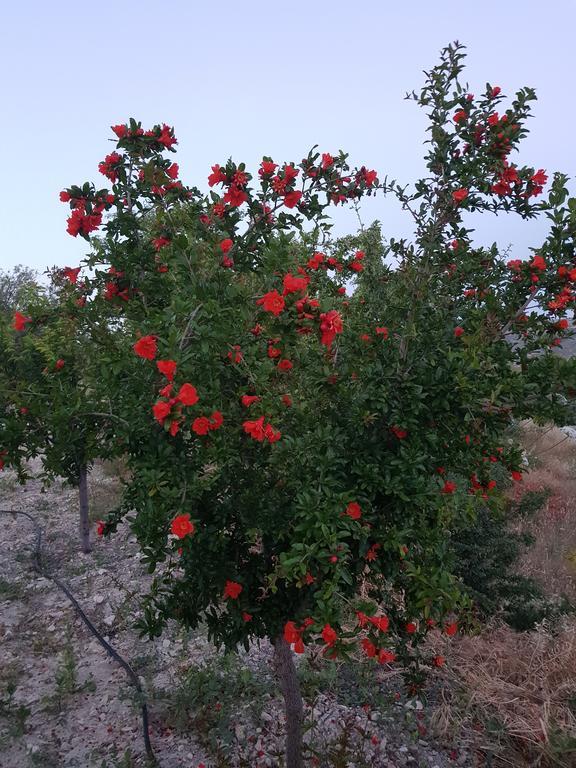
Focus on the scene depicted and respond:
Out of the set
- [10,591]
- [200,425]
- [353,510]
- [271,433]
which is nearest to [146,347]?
[200,425]

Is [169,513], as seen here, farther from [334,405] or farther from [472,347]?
[472,347]

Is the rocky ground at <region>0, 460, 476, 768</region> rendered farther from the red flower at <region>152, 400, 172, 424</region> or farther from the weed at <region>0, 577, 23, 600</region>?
the red flower at <region>152, 400, 172, 424</region>

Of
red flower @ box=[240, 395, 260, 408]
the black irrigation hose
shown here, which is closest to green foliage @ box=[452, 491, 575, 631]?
the black irrigation hose

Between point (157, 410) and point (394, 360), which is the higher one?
point (394, 360)

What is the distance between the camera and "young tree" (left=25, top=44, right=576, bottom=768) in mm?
1914

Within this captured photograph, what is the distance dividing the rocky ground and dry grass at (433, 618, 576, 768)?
0.23m

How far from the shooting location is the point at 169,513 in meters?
1.92

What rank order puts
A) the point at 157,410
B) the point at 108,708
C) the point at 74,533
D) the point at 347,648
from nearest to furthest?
the point at 157,410 < the point at 347,648 < the point at 108,708 < the point at 74,533

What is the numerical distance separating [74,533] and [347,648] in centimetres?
701

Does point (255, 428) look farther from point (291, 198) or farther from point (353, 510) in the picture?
point (291, 198)

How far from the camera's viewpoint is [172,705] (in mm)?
4074

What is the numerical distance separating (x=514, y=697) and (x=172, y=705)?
2.65 meters

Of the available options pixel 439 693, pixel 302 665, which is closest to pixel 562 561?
pixel 439 693

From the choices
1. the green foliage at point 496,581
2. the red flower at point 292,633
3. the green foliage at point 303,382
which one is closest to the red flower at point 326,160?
the green foliage at point 303,382
